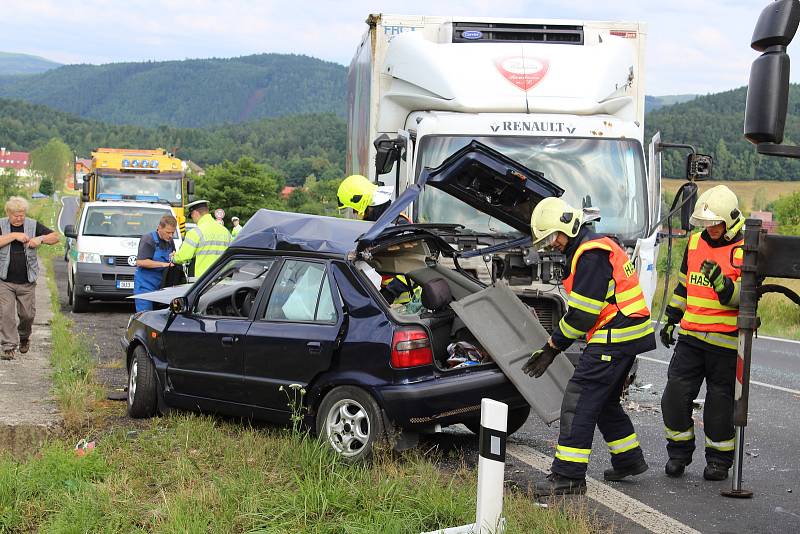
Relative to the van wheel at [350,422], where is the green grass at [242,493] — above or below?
below

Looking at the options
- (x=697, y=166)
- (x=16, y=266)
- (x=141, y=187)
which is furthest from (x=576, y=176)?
(x=141, y=187)

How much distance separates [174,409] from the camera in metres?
8.09

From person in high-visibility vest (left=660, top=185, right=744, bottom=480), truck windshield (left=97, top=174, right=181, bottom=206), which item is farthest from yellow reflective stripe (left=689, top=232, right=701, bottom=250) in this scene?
truck windshield (left=97, top=174, right=181, bottom=206)

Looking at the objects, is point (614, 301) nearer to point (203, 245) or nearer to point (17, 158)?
point (203, 245)

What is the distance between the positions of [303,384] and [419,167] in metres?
3.57

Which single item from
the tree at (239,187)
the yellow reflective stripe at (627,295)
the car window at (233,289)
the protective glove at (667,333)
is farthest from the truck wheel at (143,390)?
the tree at (239,187)

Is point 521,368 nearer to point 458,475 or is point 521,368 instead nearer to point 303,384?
point 458,475

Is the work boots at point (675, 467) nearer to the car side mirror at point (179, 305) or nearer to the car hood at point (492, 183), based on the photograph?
the car hood at point (492, 183)

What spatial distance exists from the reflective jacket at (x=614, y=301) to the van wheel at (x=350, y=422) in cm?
128

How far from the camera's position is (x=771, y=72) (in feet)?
14.5

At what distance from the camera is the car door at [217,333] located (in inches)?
291

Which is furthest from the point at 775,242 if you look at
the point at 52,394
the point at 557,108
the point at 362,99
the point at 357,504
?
the point at 362,99

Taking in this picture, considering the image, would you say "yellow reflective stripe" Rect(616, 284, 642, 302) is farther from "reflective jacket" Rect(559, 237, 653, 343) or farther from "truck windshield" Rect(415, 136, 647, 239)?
"truck windshield" Rect(415, 136, 647, 239)

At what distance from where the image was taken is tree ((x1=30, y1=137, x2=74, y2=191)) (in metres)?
149
